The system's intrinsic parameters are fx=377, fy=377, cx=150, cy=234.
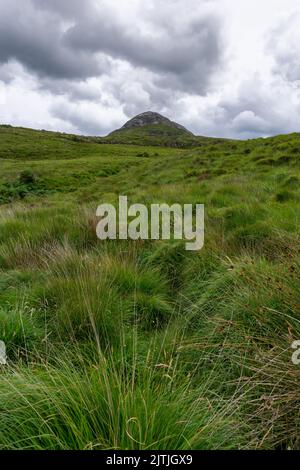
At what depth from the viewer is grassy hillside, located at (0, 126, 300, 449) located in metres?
2.01

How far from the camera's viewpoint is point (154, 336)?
3.55m

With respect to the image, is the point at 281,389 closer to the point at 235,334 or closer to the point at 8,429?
the point at 235,334

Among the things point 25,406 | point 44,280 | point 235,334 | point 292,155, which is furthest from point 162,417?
point 292,155

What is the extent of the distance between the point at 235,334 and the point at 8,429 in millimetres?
1815

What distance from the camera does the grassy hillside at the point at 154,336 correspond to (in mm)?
2012
